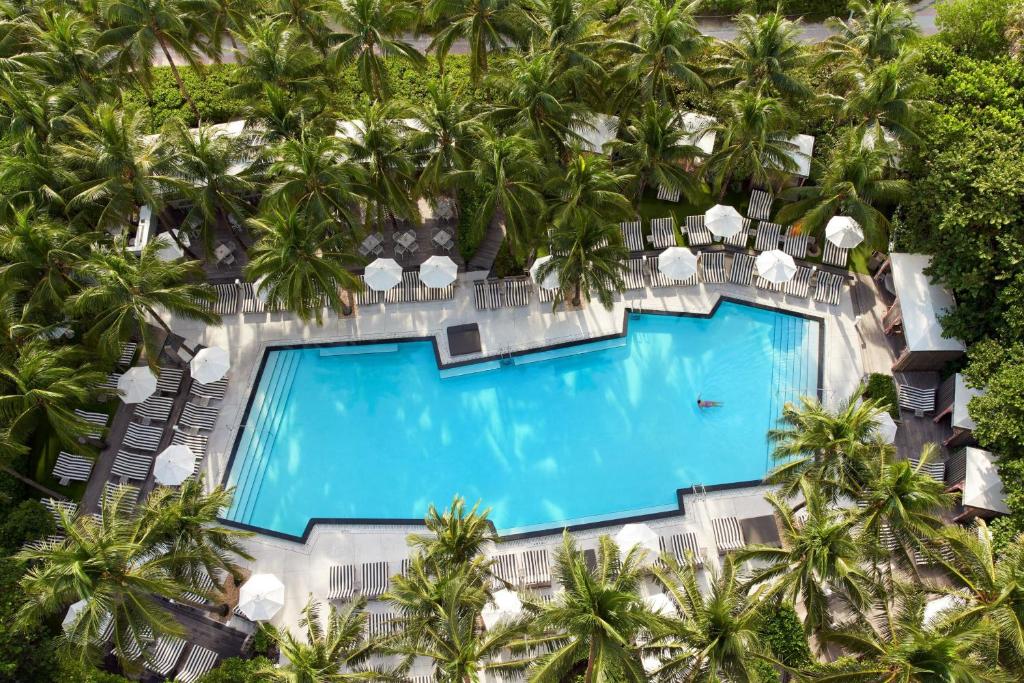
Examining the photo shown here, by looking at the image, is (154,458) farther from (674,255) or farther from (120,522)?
(674,255)

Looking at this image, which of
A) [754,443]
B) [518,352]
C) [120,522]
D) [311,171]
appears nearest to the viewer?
[120,522]

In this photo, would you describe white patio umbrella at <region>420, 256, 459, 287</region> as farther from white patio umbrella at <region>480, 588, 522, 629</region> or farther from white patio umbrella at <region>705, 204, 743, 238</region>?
white patio umbrella at <region>480, 588, 522, 629</region>

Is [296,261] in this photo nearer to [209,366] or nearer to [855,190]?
[209,366]

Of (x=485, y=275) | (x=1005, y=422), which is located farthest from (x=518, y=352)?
(x=1005, y=422)

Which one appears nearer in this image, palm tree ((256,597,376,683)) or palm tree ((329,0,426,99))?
palm tree ((256,597,376,683))

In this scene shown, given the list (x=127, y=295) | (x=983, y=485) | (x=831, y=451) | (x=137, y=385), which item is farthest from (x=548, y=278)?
(x=983, y=485)

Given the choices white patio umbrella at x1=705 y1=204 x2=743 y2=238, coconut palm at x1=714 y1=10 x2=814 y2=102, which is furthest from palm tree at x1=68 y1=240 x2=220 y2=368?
coconut palm at x1=714 y1=10 x2=814 y2=102
